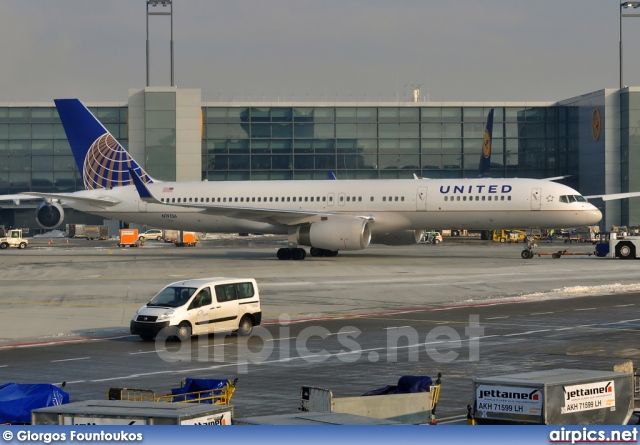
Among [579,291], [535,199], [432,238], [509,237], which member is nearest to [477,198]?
[535,199]

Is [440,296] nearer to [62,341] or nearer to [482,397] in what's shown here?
[62,341]

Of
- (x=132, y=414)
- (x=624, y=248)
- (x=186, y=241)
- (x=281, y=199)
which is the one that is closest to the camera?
(x=132, y=414)

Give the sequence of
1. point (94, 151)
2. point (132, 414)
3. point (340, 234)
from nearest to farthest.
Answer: point (132, 414)
point (340, 234)
point (94, 151)

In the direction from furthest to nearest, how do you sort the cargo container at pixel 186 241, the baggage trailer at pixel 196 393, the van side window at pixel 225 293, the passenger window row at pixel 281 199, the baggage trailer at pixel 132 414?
the cargo container at pixel 186 241 < the passenger window row at pixel 281 199 < the van side window at pixel 225 293 < the baggage trailer at pixel 196 393 < the baggage trailer at pixel 132 414

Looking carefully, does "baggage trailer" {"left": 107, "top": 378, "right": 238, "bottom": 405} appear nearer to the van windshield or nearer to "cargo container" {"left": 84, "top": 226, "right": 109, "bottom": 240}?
the van windshield

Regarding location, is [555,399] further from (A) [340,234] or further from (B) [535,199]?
(B) [535,199]

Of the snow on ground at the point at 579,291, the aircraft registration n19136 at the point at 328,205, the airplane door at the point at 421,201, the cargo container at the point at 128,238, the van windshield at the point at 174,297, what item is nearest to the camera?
the van windshield at the point at 174,297

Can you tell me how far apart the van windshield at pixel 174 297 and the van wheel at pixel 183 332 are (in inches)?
28.6

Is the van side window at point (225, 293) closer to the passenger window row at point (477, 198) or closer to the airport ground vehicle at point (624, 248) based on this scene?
the passenger window row at point (477, 198)

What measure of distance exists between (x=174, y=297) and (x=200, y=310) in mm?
1162

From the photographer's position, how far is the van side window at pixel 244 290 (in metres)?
30.2

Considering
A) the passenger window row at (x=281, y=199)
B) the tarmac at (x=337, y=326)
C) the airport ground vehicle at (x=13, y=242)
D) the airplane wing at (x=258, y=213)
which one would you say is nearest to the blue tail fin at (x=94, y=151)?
the passenger window row at (x=281, y=199)

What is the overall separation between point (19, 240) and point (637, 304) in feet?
238

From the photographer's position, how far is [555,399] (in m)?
11.8
